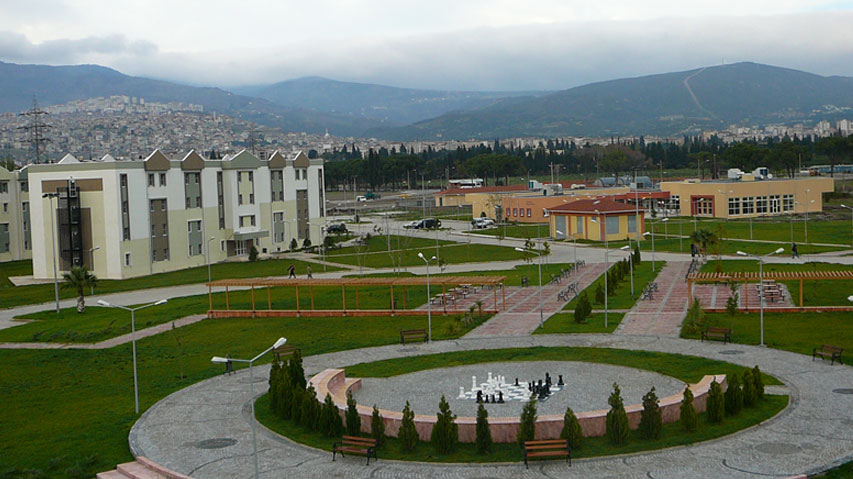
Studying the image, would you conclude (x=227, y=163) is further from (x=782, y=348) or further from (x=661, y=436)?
(x=661, y=436)

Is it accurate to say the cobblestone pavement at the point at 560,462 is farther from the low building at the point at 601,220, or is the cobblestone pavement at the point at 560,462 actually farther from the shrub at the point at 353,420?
the low building at the point at 601,220

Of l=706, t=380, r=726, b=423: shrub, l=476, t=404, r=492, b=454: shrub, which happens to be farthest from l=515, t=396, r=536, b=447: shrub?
l=706, t=380, r=726, b=423: shrub

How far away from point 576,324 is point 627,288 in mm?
10378

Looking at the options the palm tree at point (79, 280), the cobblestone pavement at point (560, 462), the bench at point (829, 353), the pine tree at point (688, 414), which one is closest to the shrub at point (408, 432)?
the cobblestone pavement at point (560, 462)

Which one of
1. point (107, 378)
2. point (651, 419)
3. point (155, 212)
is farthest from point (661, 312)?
point (155, 212)

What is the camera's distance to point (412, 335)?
34.7 metres

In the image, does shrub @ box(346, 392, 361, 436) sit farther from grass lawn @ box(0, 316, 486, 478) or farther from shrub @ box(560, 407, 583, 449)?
grass lawn @ box(0, 316, 486, 478)

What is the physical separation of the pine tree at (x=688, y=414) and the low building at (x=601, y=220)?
4920 cm

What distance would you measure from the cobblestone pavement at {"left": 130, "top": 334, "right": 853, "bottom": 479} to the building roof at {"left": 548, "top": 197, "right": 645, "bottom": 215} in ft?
146

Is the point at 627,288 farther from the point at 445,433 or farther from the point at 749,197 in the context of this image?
the point at 749,197

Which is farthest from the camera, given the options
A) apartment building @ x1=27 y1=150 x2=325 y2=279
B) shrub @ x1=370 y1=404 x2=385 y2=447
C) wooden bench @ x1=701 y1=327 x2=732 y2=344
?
apartment building @ x1=27 y1=150 x2=325 y2=279

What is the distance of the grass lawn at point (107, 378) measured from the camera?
2128 cm

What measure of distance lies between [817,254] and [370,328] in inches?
1328

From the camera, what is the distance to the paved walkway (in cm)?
3394
